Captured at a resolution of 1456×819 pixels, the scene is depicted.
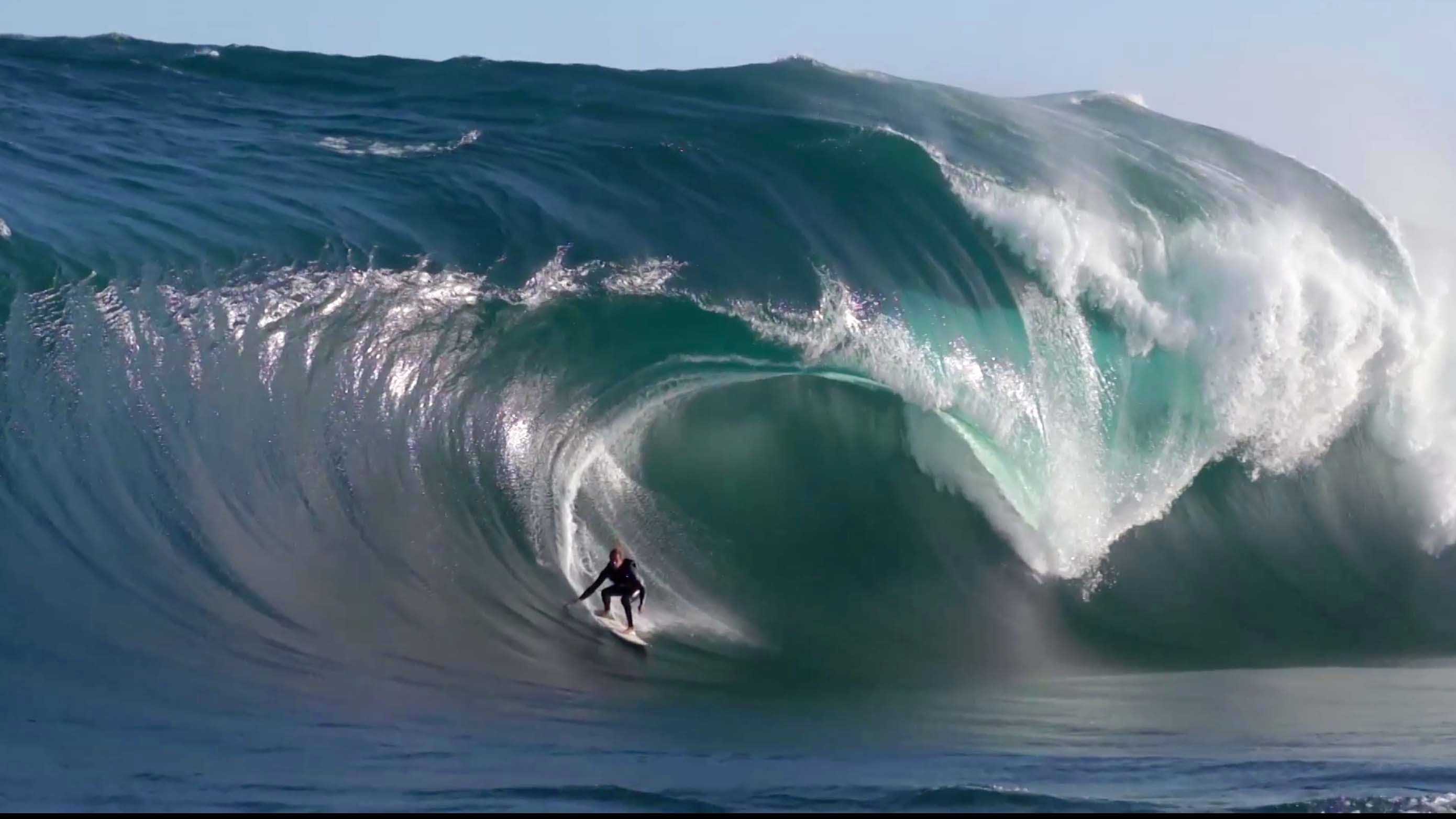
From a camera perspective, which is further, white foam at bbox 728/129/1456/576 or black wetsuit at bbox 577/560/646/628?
white foam at bbox 728/129/1456/576

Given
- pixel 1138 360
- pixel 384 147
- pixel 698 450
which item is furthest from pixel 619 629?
pixel 384 147

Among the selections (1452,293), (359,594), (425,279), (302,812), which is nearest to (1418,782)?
(302,812)

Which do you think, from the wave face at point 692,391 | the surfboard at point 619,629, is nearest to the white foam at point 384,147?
the wave face at point 692,391

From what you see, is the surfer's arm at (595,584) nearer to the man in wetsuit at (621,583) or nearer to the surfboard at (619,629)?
the man in wetsuit at (621,583)

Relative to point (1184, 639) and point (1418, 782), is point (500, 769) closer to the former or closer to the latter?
point (1418, 782)

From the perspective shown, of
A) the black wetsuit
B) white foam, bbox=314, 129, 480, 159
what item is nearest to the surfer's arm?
the black wetsuit

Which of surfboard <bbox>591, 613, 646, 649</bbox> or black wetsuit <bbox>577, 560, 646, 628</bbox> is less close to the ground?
black wetsuit <bbox>577, 560, 646, 628</bbox>

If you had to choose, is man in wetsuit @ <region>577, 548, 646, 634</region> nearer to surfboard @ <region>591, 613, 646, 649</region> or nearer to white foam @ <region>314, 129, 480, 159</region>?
surfboard @ <region>591, 613, 646, 649</region>

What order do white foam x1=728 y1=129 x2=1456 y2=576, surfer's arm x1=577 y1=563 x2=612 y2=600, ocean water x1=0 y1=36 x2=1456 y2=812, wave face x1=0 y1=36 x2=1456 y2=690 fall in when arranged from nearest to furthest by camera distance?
1. ocean water x1=0 y1=36 x2=1456 y2=812
2. wave face x1=0 y1=36 x2=1456 y2=690
3. surfer's arm x1=577 y1=563 x2=612 y2=600
4. white foam x1=728 y1=129 x2=1456 y2=576
